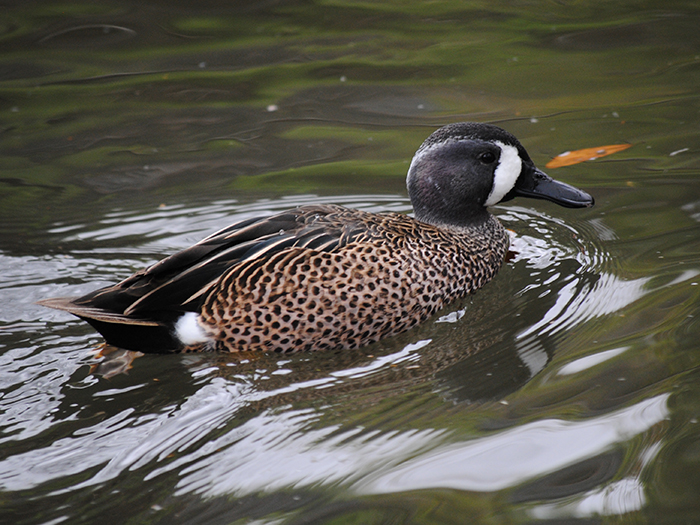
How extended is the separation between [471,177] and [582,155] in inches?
84.8

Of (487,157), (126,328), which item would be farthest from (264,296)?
(487,157)

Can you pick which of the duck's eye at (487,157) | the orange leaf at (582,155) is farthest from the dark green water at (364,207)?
the duck's eye at (487,157)

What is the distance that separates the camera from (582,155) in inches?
266

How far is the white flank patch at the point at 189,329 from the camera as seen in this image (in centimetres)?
420

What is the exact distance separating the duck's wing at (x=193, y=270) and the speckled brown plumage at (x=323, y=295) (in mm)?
38

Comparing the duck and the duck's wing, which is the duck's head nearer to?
the duck

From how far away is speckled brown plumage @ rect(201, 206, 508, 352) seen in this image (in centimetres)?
420

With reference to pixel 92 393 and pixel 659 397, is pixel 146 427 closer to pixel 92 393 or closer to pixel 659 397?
pixel 92 393

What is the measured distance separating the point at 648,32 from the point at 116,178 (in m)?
6.35

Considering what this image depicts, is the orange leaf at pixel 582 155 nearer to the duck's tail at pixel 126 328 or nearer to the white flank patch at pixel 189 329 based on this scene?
the white flank patch at pixel 189 329

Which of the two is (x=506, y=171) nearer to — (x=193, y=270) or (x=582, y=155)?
(x=582, y=155)

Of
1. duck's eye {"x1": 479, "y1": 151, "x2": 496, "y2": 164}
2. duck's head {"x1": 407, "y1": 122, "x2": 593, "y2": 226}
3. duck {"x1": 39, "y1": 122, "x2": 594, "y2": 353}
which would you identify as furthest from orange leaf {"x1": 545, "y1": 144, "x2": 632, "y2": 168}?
duck {"x1": 39, "y1": 122, "x2": 594, "y2": 353}

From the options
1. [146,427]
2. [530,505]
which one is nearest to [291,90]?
[146,427]

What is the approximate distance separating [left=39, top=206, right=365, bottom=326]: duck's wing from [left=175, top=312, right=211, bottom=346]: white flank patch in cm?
4
